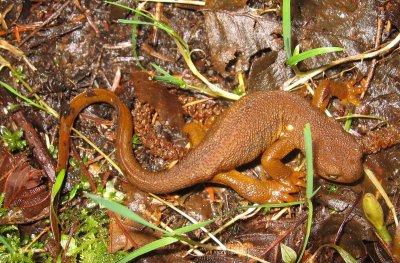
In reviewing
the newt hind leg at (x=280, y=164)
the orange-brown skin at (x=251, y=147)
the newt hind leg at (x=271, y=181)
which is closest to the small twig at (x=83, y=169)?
the orange-brown skin at (x=251, y=147)

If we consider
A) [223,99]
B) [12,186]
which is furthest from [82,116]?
[223,99]

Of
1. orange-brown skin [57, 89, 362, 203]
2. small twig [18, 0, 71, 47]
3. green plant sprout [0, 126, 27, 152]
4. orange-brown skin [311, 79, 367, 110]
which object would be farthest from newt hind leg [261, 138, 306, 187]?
small twig [18, 0, 71, 47]

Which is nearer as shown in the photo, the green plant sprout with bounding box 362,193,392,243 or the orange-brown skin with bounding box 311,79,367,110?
the green plant sprout with bounding box 362,193,392,243

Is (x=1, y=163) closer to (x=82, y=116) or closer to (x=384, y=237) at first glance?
(x=82, y=116)

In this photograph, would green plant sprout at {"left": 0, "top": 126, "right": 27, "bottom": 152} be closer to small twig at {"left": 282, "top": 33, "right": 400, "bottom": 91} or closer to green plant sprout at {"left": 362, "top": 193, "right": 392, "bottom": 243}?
small twig at {"left": 282, "top": 33, "right": 400, "bottom": 91}

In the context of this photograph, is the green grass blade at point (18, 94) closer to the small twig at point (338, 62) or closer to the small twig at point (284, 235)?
the small twig at point (338, 62)

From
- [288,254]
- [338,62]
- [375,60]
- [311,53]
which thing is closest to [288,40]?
[311,53]

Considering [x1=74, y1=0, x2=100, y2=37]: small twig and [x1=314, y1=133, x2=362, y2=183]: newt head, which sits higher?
[x1=74, y1=0, x2=100, y2=37]: small twig
